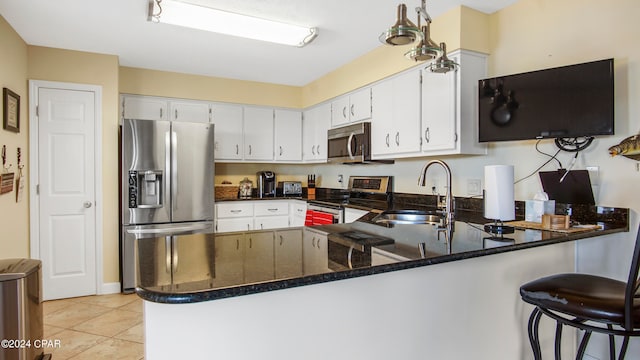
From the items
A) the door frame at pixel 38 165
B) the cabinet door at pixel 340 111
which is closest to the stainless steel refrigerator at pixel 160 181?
the door frame at pixel 38 165

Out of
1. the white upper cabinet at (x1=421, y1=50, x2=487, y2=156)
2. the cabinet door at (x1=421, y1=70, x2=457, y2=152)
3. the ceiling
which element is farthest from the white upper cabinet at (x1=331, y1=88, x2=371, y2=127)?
the white upper cabinet at (x1=421, y1=50, x2=487, y2=156)

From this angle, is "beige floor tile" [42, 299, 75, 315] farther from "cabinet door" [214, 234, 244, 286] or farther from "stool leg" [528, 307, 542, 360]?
"stool leg" [528, 307, 542, 360]

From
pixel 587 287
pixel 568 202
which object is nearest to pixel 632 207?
pixel 568 202

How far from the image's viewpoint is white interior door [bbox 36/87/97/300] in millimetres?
3381

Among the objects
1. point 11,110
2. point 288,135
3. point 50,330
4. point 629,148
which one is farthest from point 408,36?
point 288,135

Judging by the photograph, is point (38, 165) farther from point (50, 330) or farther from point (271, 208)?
point (271, 208)

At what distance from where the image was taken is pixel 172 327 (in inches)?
38.7

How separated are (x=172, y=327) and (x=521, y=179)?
2.37 meters

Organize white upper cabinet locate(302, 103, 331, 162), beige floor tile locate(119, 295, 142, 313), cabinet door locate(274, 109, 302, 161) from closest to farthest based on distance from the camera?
beige floor tile locate(119, 295, 142, 313) → white upper cabinet locate(302, 103, 331, 162) → cabinet door locate(274, 109, 302, 161)

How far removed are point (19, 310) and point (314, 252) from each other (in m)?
1.88

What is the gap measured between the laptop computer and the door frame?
3.82 meters

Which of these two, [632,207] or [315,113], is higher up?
[315,113]

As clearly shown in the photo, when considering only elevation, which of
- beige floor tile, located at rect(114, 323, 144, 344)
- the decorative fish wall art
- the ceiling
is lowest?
beige floor tile, located at rect(114, 323, 144, 344)

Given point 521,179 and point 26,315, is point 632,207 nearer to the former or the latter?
point 521,179
